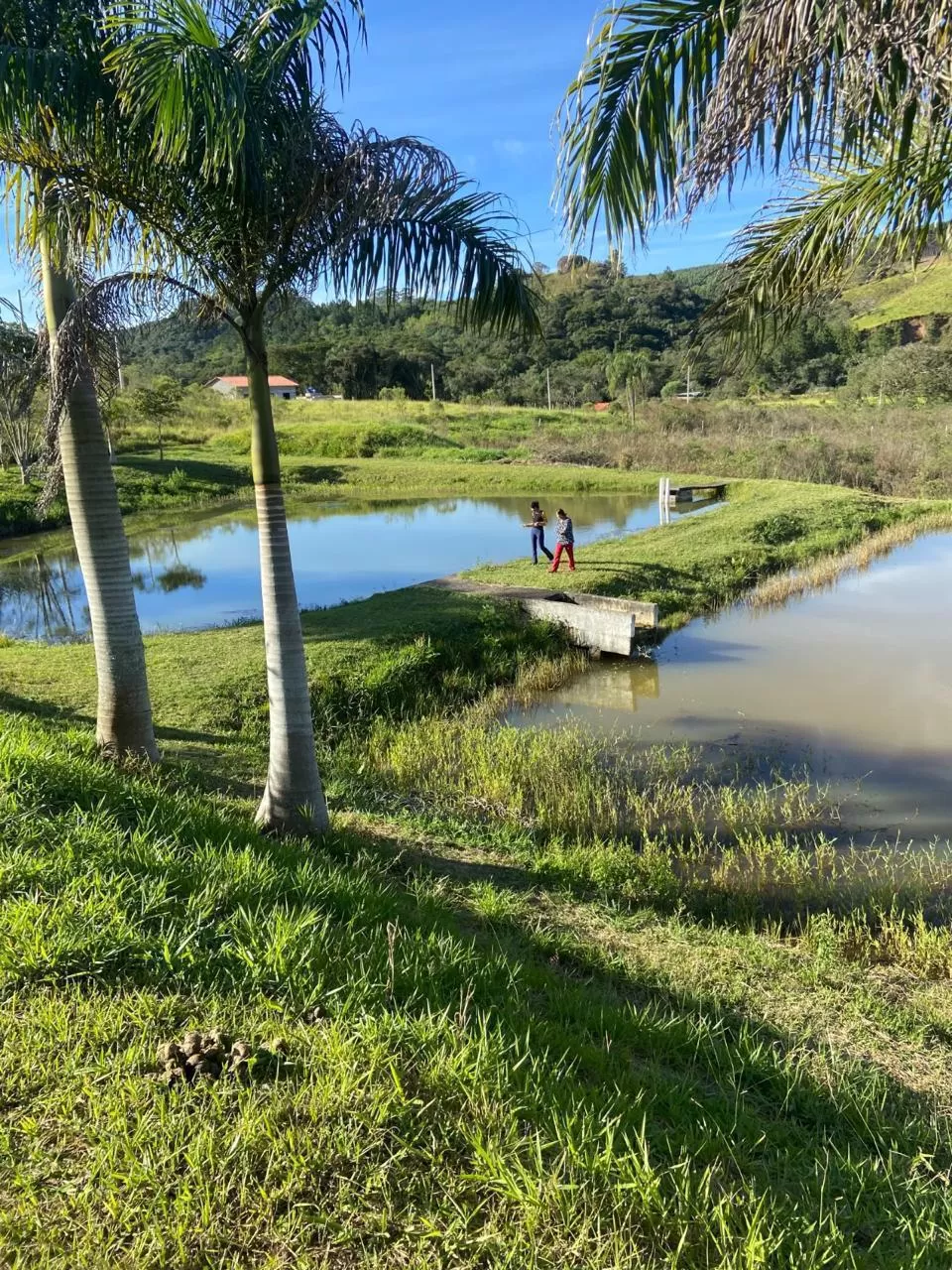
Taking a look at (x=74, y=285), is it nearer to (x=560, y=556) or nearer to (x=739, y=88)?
(x=739, y=88)

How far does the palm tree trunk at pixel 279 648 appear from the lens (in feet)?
18.1

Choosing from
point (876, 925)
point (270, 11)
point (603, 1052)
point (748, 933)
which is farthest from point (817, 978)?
point (270, 11)

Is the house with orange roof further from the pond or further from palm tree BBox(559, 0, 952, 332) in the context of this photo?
palm tree BBox(559, 0, 952, 332)

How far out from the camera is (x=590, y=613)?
42.3ft

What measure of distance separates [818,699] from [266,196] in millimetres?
8691

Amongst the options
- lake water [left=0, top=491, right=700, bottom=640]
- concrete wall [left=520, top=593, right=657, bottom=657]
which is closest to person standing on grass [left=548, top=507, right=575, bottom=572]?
concrete wall [left=520, top=593, right=657, bottom=657]

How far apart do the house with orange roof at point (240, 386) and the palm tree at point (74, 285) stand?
2427 inches

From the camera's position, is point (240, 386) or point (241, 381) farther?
point (241, 381)

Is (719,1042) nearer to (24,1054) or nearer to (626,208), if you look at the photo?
(24,1054)

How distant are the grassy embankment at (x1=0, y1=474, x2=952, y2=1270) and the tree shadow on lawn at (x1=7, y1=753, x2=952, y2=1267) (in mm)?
15

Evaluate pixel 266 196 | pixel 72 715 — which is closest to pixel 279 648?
pixel 266 196

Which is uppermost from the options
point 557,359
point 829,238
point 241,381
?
point 557,359

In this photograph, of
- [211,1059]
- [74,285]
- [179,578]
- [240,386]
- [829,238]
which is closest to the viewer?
[211,1059]

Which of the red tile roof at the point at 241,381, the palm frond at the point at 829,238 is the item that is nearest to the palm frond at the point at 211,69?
the palm frond at the point at 829,238
